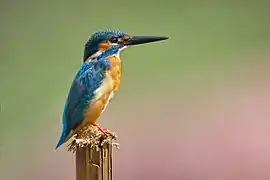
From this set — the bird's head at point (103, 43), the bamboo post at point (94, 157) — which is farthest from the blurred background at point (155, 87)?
the bamboo post at point (94, 157)

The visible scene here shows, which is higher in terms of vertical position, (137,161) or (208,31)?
(208,31)

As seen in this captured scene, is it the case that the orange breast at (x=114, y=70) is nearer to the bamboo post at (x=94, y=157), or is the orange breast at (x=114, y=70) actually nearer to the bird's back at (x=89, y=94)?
the bird's back at (x=89, y=94)

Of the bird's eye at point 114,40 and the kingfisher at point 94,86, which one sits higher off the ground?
the bird's eye at point 114,40

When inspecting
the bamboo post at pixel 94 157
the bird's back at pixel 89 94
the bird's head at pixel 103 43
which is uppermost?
the bird's head at pixel 103 43

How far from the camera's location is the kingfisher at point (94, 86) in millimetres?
910

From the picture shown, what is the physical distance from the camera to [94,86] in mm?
912

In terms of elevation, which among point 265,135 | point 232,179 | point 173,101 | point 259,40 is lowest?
point 232,179

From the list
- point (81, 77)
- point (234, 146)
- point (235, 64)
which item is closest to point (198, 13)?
point (235, 64)

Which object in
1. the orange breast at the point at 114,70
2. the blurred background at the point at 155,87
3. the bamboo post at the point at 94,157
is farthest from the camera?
the blurred background at the point at 155,87

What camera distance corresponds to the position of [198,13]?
1.36 metres

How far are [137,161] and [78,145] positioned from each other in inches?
20.8

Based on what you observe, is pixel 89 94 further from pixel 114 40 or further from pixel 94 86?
pixel 114 40

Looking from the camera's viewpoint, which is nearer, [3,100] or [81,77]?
[81,77]

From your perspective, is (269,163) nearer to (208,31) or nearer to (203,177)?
(203,177)
